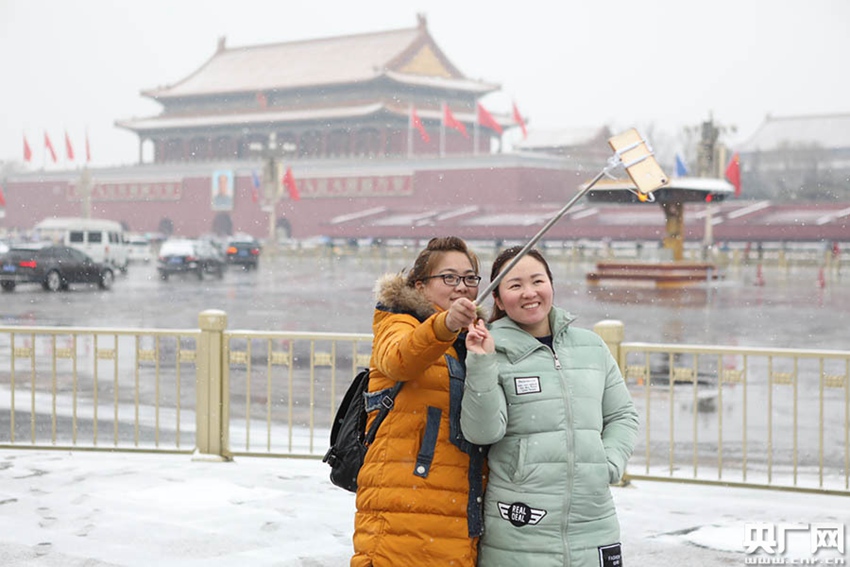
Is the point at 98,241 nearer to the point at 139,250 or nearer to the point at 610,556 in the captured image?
the point at 139,250

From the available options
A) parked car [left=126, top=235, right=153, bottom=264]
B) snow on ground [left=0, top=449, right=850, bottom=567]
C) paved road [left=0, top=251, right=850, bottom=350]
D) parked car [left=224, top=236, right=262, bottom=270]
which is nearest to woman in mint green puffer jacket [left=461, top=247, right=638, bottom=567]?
snow on ground [left=0, top=449, right=850, bottom=567]

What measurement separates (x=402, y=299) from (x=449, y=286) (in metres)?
0.11

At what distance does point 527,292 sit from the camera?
7.99ft

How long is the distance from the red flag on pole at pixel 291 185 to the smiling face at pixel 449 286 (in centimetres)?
4295

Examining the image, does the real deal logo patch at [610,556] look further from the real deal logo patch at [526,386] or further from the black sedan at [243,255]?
the black sedan at [243,255]

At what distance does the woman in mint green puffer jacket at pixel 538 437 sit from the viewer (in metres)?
2.31

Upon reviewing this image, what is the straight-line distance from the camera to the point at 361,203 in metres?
46.2

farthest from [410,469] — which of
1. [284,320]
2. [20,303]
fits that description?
[20,303]

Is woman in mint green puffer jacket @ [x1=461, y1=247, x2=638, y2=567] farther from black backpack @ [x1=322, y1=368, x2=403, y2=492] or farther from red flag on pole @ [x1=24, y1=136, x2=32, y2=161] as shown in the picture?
red flag on pole @ [x1=24, y1=136, x2=32, y2=161]

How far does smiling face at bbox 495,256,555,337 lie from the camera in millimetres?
2438

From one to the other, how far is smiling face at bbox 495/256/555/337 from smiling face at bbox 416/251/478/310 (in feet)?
0.28

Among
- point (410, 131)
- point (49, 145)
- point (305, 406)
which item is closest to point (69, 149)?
point (49, 145)

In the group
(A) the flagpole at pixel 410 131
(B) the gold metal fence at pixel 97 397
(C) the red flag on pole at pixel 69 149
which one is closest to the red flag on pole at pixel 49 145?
(C) the red flag on pole at pixel 69 149

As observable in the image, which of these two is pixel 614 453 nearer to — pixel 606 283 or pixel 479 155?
pixel 606 283
